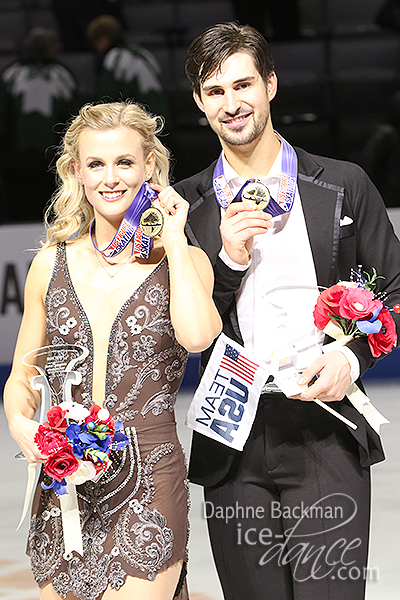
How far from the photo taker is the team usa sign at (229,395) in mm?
2412

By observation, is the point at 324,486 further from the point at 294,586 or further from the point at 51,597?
the point at 51,597

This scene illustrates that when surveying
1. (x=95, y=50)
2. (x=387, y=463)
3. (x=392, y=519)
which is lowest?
(x=387, y=463)

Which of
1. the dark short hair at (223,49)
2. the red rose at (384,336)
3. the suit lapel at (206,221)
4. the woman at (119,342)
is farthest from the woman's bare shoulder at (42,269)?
the red rose at (384,336)

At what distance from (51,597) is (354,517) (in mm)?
809

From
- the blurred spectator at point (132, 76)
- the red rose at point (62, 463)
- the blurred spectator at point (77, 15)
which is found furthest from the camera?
the blurred spectator at point (77, 15)

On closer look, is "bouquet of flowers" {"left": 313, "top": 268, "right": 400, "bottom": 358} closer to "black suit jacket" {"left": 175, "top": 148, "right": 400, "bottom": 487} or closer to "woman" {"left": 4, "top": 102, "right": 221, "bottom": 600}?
"black suit jacket" {"left": 175, "top": 148, "right": 400, "bottom": 487}

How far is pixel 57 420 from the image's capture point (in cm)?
206

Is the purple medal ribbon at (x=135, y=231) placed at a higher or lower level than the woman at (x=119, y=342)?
higher

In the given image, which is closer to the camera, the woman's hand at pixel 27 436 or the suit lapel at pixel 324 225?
the woman's hand at pixel 27 436

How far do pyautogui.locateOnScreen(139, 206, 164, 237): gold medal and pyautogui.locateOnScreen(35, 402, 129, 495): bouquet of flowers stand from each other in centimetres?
46

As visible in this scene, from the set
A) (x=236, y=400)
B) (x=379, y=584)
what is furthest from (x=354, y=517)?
(x=379, y=584)

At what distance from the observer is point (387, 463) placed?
17.5 feet

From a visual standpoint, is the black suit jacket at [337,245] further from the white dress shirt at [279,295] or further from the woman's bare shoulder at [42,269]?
the woman's bare shoulder at [42,269]

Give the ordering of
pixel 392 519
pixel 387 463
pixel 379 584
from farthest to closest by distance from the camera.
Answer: pixel 387 463 < pixel 392 519 < pixel 379 584
